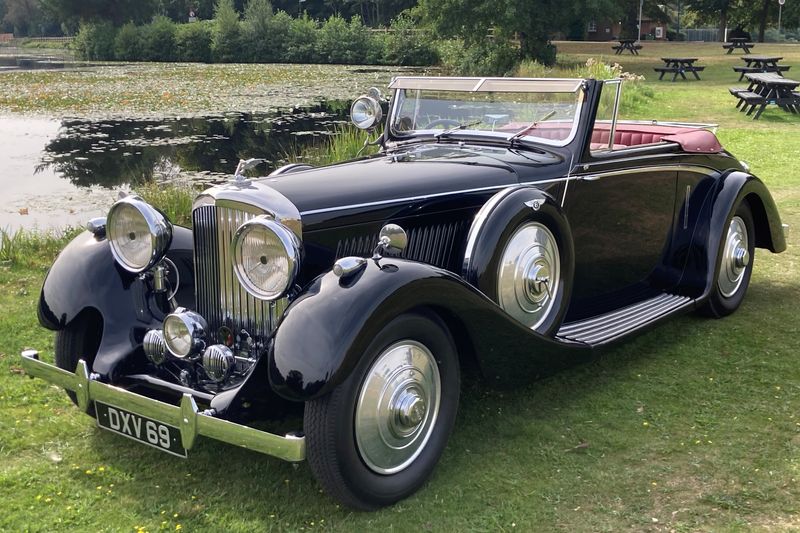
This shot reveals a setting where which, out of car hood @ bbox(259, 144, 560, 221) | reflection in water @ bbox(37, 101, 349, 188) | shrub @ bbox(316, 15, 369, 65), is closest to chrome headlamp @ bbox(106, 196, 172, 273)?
car hood @ bbox(259, 144, 560, 221)

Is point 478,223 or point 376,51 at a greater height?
point 376,51

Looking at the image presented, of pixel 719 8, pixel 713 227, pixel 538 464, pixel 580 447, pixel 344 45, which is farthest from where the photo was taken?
pixel 719 8

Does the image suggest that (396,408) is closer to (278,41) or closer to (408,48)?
(408,48)

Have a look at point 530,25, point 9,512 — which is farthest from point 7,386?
point 530,25

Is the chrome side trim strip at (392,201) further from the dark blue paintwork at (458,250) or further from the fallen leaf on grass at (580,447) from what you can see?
the fallen leaf on grass at (580,447)

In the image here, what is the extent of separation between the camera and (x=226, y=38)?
4356 centimetres

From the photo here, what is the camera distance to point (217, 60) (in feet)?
144

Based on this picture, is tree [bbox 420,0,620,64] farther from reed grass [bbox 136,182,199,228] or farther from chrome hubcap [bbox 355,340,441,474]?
chrome hubcap [bbox 355,340,441,474]

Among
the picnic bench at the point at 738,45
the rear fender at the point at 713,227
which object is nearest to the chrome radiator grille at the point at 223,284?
the rear fender at the point at 713,227

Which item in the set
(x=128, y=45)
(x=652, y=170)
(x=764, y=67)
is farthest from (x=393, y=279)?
(x=128, y=45)

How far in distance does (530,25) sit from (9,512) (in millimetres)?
28978

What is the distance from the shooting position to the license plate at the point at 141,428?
2920mm

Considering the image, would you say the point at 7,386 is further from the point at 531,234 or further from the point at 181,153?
the point at 181,153

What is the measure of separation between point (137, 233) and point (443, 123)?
6.64ft
